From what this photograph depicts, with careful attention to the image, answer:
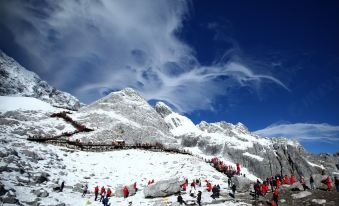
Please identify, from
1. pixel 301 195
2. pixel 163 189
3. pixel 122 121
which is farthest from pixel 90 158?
pixel 122 121

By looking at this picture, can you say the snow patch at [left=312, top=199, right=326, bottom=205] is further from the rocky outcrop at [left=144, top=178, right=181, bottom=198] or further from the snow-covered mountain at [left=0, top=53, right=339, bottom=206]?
the rocky outcrop at [left=144, top=178, right=181, bottom=198]

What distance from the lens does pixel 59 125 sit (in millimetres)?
57031

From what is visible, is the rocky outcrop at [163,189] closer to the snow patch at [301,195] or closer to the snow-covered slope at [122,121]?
the snow patch at [301,195]

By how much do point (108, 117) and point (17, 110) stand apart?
21673 mm

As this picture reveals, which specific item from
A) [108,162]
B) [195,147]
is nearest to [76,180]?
[108,162]

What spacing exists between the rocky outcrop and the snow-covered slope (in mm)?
29003

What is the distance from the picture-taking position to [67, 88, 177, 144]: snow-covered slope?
60.3 metres

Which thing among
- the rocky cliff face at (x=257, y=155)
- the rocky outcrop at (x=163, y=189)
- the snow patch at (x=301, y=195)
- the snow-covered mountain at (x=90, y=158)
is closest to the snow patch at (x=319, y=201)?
the snow patch at (x=301, y=195)

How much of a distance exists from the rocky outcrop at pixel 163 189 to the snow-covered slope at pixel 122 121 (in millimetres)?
29003

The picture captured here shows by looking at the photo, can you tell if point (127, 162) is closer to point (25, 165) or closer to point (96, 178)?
point (96, 178)

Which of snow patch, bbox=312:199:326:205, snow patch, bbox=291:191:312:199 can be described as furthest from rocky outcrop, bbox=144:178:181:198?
snow patch, bbox=312:199:326:205

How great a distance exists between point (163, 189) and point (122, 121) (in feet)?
145

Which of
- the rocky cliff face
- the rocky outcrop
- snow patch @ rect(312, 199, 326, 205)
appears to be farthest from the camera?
the rocky cliff face

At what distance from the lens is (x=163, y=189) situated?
26.3 m
